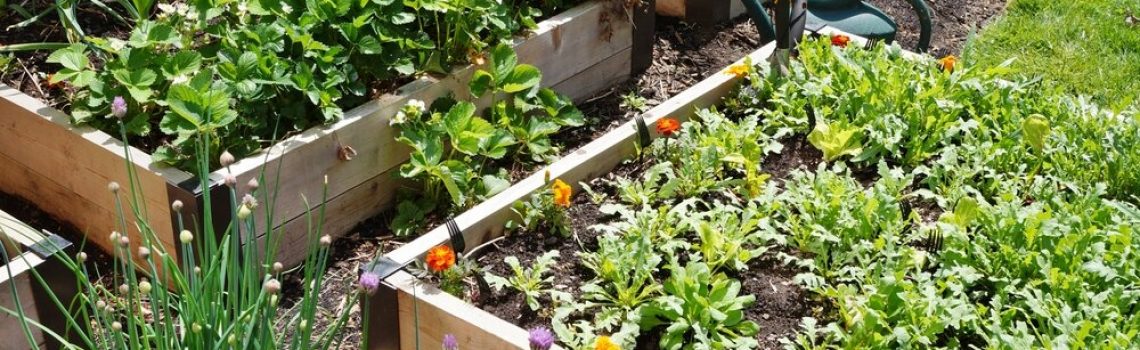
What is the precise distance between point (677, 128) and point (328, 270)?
3.32 ft

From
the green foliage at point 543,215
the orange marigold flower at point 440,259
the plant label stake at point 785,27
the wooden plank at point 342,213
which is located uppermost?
the plant label stake at point 785,27

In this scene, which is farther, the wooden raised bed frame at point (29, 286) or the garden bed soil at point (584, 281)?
the garden bed soil at point (584, 281)

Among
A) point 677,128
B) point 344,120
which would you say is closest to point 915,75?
point 677,128

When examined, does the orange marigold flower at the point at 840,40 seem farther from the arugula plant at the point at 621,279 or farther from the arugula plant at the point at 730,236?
the arugula plant at the point at 621,279

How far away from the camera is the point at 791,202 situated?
296cm

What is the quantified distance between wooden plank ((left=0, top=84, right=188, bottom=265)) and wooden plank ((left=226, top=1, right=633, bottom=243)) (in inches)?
8.6

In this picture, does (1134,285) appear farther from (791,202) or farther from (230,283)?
(230,283)

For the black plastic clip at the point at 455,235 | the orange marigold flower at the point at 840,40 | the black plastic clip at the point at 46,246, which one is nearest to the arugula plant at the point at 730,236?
the black plastic clip at the point at 455,235

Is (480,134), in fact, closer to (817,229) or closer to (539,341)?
(817,229)

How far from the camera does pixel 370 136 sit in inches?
124

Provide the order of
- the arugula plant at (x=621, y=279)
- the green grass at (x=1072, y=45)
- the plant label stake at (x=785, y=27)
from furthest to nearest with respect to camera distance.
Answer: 1. the green grass at (x=1072, y=45)
2. the plant label stake at (x=785, y=27)
3. the arugula plant at (x=621, y=279)

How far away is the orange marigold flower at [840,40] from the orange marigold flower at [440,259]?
1.78 metres

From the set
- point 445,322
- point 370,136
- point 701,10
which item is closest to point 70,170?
point 370,136

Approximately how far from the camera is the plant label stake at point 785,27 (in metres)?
3.63
